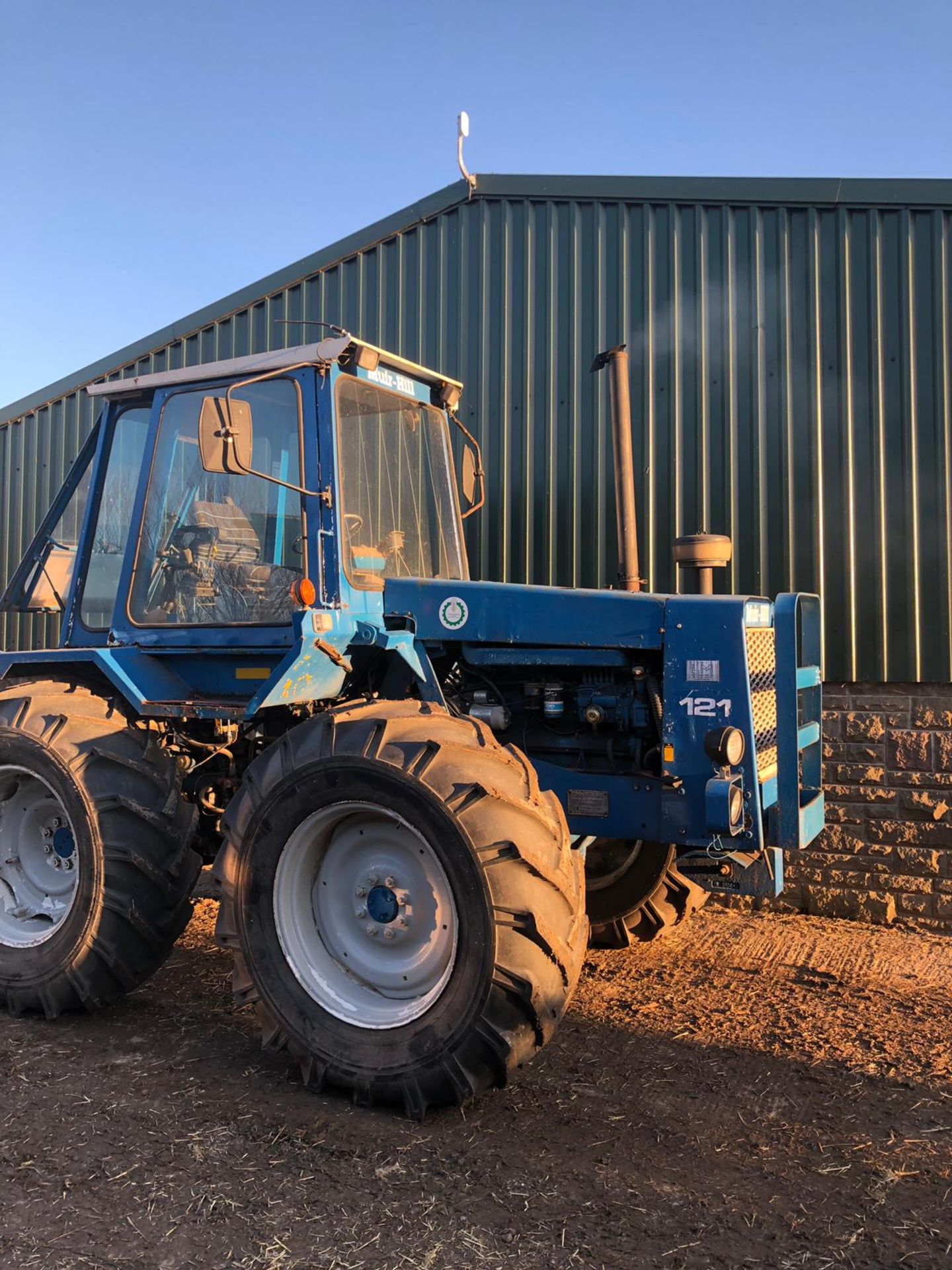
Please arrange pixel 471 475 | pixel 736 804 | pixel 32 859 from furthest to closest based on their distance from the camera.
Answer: pixel 471 475
pixel 32 859
pixel 736 804

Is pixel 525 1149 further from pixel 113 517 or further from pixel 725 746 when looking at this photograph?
pixel 113 517

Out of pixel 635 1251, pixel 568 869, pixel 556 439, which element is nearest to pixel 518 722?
pixel 568 869

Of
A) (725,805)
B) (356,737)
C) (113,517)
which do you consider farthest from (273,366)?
(725,805)

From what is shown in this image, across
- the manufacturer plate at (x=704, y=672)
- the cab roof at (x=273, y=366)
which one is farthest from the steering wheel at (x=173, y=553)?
the manufacturer plate at (x=704, y=672)

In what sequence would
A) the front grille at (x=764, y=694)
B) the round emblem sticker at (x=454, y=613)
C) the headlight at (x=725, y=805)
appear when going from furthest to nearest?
1. the round emblem sticker at (x=454, y=613)
2. the front grille at (x=764, y=694)
3. the headlight at (x=725, y=805)

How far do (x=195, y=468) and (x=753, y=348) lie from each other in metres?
4.26

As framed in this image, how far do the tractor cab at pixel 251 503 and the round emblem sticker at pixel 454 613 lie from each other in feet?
0.99

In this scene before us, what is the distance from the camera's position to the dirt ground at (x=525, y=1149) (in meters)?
2.88

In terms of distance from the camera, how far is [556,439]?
26.0 ft

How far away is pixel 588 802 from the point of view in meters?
4.61

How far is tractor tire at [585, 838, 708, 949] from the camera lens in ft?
17.9

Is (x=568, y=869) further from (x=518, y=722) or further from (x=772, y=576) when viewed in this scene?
(x=772, y=576)

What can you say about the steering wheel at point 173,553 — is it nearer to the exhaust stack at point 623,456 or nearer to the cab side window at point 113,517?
the cab side window at point 113,517

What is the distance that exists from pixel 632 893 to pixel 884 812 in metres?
2.33
